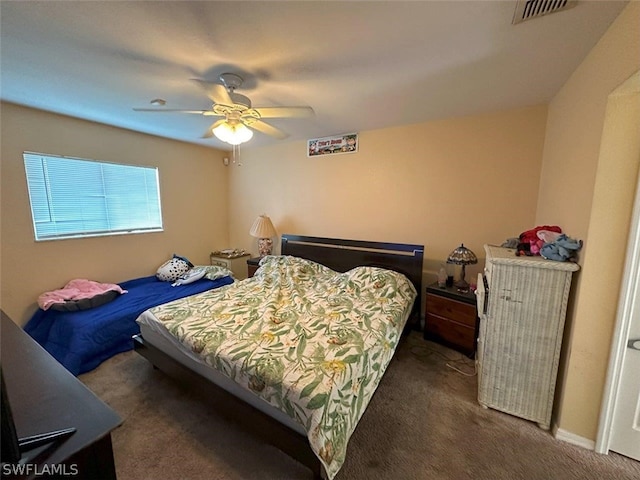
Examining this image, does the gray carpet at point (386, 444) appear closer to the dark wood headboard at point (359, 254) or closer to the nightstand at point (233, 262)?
the dark wood headboard at point (359, 254)

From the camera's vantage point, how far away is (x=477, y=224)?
2689mm

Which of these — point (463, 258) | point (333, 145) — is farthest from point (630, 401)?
point (333, 145)

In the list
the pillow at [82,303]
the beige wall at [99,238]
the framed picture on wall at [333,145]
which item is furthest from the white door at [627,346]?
the beige wall at [99,238]

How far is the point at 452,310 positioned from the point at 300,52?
2.44 m

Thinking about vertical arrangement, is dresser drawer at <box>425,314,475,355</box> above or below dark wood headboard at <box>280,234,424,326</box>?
below

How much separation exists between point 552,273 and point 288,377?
5.51 feet

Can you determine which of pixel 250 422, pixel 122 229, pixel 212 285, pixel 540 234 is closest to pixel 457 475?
pixel 250 422

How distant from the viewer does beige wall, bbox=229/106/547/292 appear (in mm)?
2488

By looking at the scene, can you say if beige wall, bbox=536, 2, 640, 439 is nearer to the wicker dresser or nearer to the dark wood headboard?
the wicker dresser

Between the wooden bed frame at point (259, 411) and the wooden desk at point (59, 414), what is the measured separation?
764mm

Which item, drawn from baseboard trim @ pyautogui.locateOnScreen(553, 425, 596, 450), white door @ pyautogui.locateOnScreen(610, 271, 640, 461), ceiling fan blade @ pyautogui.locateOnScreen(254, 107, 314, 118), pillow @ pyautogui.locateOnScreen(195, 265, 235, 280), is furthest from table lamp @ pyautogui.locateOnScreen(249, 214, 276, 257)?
white door @ pyautogui.locateOnScreen(610, 271, 640, 461)

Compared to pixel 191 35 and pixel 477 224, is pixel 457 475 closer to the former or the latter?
pixel 477 224

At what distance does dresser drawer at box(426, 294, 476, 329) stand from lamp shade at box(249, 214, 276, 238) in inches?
90.2

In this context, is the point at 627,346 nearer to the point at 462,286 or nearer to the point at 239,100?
the point at 462,286
